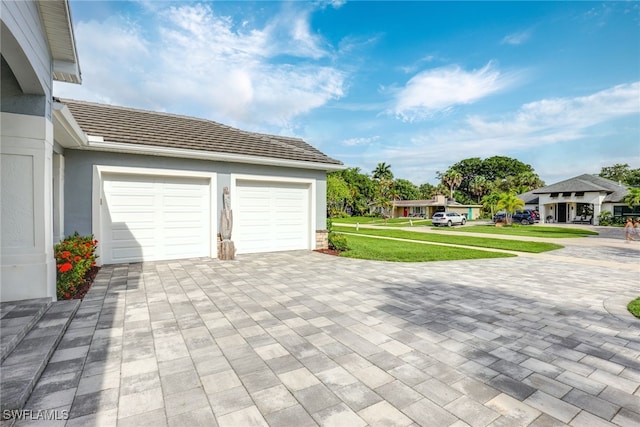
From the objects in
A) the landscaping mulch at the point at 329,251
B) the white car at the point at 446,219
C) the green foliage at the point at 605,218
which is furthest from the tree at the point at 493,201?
the landscaping mulch at the point at 329,251

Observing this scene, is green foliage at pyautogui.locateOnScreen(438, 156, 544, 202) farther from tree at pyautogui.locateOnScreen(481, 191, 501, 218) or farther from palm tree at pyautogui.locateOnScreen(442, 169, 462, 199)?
tree at pyautogui.locateOnScreen(481, 191, 501, 218)

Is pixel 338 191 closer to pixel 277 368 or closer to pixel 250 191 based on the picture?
pixel 250 191

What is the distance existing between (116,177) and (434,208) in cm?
4646

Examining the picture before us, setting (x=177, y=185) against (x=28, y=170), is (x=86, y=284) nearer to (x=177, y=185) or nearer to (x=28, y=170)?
(x=28, y=170)

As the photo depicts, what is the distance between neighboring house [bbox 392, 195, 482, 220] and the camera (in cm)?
4538

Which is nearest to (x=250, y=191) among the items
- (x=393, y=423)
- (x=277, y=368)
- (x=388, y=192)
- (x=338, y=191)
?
(x=277, y=368)

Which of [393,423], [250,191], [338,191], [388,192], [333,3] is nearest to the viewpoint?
[393,423]

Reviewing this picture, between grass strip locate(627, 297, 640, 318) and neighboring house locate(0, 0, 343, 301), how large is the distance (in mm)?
7897

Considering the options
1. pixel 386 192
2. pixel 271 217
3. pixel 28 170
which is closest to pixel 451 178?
pixel 386 192

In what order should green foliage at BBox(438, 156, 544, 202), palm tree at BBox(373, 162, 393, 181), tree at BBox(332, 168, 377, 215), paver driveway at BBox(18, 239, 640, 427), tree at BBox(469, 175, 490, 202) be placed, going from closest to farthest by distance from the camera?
paver driveway at BBox(18, 239, 640, 427)
palm tree at BBox(373, 162, 393, 181)
tree at BBox(332, 168, 377, 215)
tree at BBox(469, 175, 490, 202)
green foliage at BBox(438, 156, 544, 202)

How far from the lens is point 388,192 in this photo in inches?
1933

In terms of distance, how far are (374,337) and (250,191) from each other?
7.18 meters

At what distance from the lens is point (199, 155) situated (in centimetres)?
848

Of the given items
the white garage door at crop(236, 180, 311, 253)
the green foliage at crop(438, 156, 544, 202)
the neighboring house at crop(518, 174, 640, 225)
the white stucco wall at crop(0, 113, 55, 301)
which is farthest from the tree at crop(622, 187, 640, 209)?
the white stucco wall at crop(0, 113, 55, 301)
